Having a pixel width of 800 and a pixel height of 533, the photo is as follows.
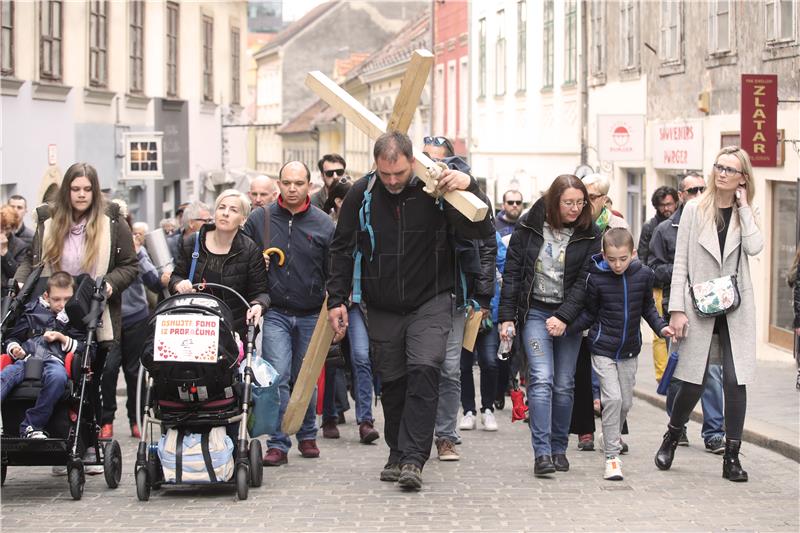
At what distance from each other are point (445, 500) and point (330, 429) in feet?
10.6

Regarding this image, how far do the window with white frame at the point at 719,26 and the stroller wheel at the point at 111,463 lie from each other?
14570 millimetres

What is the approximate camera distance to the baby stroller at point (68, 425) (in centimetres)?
840

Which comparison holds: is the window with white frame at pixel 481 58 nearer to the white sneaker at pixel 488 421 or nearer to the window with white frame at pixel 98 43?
the window with white frame at pixel 98 43

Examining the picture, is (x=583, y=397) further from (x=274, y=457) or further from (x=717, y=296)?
(x=274, y=457)

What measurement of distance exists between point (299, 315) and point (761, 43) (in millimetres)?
11905

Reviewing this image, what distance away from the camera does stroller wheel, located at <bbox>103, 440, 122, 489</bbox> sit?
8789 millimetres

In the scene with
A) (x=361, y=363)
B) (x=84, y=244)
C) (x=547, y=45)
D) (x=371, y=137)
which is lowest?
(x=361, y=363)

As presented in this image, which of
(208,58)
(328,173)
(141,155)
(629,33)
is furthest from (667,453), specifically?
(208,58)

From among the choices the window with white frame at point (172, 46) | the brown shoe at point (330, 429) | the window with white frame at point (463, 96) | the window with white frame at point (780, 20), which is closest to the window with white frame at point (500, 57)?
the window with white frame at point (463, 96)

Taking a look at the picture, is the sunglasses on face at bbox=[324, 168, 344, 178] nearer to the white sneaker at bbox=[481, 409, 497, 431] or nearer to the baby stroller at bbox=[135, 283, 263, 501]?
the white sneaker at bbox=[481, 409, 497, 431]

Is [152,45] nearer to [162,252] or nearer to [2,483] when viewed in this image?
[162,252]

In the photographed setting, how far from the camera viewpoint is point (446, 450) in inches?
397

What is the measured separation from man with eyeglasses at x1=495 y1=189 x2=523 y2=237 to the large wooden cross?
11.9 ft

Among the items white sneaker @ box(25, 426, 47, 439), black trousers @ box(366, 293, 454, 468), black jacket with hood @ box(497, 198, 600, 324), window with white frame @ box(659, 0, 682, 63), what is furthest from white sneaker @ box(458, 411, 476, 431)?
window with white frame @ box(659, 0, 682, 63)
